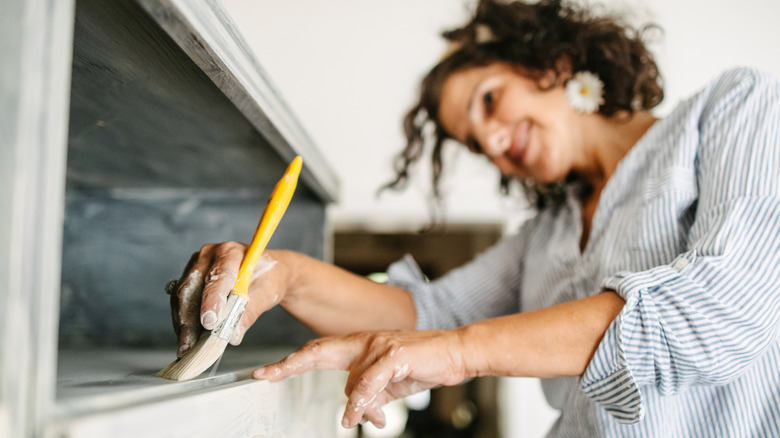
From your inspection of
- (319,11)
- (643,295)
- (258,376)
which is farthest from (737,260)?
(319,11)

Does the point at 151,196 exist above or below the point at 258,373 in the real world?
above

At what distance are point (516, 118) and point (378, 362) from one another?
63 cm

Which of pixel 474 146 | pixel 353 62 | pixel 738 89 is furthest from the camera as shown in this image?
pixel 353 62

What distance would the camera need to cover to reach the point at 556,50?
1099 mm

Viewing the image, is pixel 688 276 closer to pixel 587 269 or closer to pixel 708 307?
pixel 708 307

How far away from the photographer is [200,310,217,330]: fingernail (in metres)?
0.45

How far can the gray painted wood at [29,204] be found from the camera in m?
0.25

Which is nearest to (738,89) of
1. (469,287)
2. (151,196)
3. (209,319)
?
(469,287)

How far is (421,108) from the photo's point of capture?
1214 mm

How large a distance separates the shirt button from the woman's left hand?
0.25 meters

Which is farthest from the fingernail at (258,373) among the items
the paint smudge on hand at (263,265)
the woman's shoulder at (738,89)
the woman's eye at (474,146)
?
Answer: the woman's eye at (474,146)

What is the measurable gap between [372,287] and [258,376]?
44 centimetres

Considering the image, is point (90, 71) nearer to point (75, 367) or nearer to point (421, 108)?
point (75, 367)

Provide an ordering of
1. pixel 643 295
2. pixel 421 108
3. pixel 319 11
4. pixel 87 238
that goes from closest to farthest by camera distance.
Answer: pixel 643 295 < pixel 87 238 < pixel 421 108 < pixel 319 11
